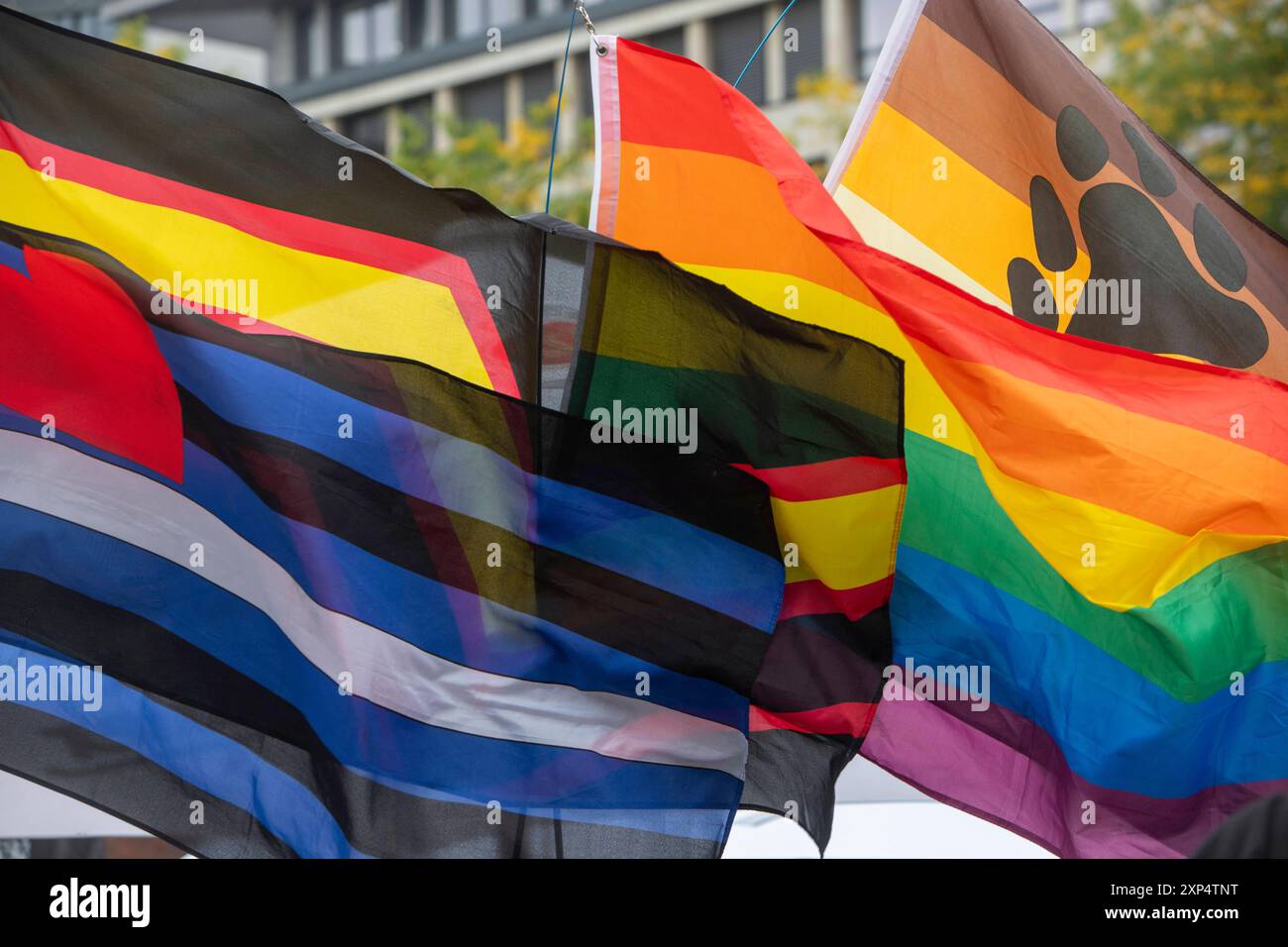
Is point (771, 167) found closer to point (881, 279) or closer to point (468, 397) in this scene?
point (881, 279)

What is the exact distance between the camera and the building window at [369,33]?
140 feet

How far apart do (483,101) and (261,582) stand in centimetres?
3673

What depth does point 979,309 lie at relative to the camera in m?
5.37

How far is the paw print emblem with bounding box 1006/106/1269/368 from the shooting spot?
19.7 ft

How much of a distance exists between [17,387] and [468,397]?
1251 millimetres

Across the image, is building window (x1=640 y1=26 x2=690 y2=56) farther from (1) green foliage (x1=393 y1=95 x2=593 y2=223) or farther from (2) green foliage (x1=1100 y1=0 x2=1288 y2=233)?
(2) green foliage (x1=1100 y1=0 x2=1288 y2=233)

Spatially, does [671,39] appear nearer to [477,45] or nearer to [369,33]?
[477,45]

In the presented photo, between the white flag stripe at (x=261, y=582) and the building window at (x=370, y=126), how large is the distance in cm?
3888

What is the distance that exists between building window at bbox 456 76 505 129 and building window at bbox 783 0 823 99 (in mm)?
8139

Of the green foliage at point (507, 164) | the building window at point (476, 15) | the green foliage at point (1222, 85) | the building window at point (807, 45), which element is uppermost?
the building window at point (476, 15)

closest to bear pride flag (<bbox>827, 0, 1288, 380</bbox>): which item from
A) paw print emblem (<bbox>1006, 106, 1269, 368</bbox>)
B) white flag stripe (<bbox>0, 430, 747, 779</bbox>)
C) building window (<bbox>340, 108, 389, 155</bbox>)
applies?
paw print emblem (<bbox>1006, 106, 1269, 368</bbox>)

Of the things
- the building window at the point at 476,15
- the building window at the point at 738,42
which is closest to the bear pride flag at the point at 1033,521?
the building window at the point at 738,42

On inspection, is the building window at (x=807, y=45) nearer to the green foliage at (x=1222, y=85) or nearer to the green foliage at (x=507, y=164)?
the green foliage at (x=507, y=164)
